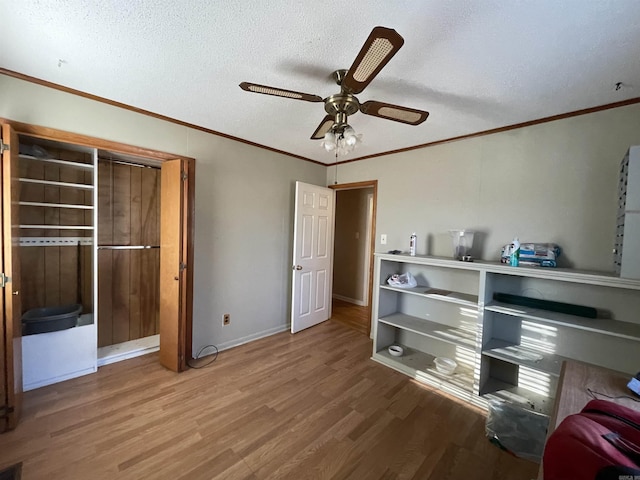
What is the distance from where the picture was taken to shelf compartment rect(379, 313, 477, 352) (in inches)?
89.4

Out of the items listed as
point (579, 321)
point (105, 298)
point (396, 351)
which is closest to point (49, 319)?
point (105, 298)

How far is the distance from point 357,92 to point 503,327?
7.66ft

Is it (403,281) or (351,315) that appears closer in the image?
(403,281)

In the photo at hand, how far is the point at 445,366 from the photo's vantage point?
7.77ft

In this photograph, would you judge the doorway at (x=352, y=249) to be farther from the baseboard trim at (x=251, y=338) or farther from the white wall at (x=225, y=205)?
the white wall at (x=225, y=205)

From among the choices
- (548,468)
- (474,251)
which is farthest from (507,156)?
(548,468)

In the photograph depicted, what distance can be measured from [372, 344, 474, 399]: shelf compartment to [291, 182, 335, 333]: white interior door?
112cm

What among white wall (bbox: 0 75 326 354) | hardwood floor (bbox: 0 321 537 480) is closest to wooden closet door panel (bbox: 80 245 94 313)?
hardwood floor (bbox: 0 321 537 480)

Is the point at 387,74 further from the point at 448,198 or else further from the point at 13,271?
the point at 13,271

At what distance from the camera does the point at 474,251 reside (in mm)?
2471

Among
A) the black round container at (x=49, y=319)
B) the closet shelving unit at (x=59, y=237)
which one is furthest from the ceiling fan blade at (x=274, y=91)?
the black round container at (x=49, y=319)

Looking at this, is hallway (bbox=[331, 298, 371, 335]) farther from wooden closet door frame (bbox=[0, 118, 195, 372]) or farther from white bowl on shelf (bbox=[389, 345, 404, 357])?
wooden closet door frame (bbox=[0, 118, 195, 372])

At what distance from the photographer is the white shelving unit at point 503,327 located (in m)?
1.77

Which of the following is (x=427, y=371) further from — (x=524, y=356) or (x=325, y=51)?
(x=325, y=51)
